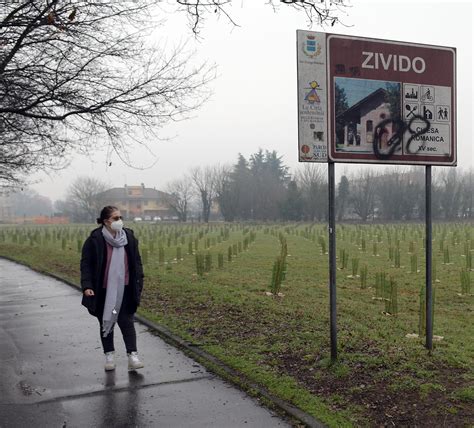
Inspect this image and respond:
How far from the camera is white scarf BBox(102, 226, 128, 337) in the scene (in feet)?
16.3

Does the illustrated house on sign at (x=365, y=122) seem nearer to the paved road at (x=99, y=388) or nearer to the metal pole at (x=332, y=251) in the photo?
the metal pole at (x=332, y=251)

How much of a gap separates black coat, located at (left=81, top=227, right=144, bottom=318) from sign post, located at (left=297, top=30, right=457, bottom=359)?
1944 mm

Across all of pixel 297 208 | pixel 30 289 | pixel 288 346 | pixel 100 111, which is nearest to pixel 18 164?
pixel 30 289

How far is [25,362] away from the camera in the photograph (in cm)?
539

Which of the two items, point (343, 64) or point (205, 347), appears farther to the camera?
point (205, 347)

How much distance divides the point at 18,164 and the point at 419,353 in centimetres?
1587

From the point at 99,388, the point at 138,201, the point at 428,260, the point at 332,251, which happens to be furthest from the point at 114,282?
the point at 138,201

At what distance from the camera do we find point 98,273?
4973 mm

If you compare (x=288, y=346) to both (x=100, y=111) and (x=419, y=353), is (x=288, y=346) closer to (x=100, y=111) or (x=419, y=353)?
(x=419, y=353)

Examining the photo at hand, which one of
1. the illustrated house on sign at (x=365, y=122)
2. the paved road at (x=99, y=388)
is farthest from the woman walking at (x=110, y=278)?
the illustrated house on sign at (x=365, y=122)

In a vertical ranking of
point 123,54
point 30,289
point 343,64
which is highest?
point 123,54

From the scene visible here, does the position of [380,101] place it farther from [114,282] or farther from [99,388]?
[99,388]

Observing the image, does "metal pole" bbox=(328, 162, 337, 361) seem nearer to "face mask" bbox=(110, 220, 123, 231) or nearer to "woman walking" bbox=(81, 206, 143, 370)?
"woman walking" bbox=(81, 206, 143, 370)

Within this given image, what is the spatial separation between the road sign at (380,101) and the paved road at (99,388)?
227 cm
